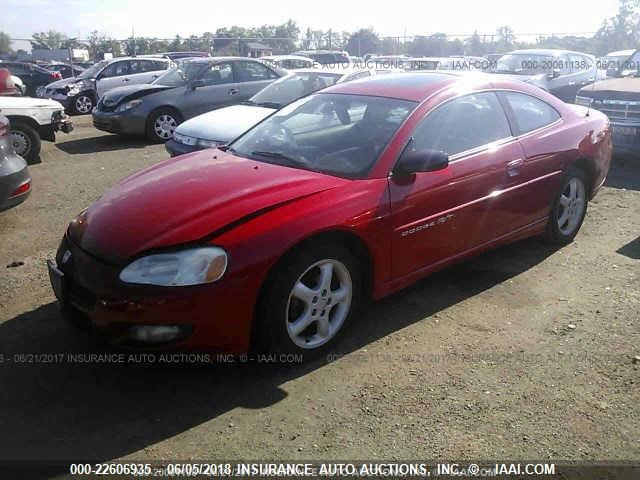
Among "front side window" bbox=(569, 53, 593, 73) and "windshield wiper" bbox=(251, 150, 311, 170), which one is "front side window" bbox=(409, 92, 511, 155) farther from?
"front side window" bbox=(569, 53, 593, 73)

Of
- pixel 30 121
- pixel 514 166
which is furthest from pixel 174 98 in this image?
pixel 514 166

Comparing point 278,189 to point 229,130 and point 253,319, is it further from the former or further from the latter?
point 229,130

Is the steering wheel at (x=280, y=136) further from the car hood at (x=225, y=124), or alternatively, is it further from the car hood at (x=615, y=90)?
the car hood at (x=615, y=90)


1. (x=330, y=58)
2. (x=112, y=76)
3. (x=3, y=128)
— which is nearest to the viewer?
(x=3, y=128)

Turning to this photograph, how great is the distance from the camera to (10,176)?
5.05 m

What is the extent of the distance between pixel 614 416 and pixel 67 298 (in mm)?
2975

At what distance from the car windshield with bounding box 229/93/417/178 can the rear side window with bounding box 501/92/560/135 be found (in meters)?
1.11

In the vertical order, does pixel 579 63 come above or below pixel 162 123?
above

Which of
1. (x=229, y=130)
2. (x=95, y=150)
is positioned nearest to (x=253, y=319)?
(x=229, y=130)

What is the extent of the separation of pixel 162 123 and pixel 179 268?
27.9 ft

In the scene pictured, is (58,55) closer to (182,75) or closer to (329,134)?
(182,75)

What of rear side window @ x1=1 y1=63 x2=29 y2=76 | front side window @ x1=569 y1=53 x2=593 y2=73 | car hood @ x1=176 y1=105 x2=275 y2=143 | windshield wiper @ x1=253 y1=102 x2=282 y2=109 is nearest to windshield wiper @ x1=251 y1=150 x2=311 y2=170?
car hood @ x1=176 y1=105 x2=275 y2=143

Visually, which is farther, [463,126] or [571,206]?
[571,206]

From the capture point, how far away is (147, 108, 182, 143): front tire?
1067cm
